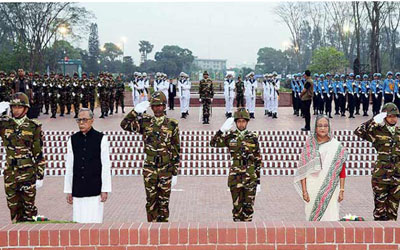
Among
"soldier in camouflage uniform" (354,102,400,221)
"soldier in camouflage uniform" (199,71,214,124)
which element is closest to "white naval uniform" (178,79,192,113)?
"soldier in camouflage uniform" (199,71,214,124)

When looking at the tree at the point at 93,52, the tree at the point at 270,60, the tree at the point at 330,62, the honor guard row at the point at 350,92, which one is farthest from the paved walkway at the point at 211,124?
the tree at the point at 270,60

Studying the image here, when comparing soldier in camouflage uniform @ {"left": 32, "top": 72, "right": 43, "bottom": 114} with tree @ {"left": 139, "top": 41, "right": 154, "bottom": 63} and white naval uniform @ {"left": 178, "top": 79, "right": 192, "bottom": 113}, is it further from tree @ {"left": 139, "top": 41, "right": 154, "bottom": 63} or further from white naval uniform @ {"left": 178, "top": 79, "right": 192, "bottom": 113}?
tree @ {"left": 139, "top": 41, "right": 154, "bottom": 63}

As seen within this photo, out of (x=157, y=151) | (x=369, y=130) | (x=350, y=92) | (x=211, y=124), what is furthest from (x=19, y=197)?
(x=350, y=92)

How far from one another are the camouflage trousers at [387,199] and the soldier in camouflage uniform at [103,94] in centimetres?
1338

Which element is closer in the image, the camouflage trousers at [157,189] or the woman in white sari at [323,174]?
the woman in white sari at [323,174]

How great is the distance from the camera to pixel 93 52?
71.6 meters

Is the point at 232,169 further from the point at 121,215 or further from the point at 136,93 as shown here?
the point at 136,93

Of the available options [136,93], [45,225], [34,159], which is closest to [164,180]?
[34,159]

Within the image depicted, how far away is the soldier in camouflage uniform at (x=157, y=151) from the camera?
5586mm

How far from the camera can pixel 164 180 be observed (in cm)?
559

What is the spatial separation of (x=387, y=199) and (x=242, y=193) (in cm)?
186

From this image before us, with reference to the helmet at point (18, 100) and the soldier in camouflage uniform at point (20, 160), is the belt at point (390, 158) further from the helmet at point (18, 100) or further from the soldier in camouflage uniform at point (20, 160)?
the helmet at point (18, 100)

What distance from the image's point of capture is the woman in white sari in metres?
4.84

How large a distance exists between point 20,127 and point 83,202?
4.52 ft
